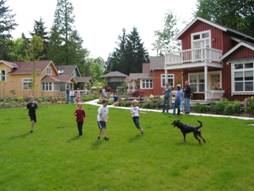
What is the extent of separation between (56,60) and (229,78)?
1742 inches

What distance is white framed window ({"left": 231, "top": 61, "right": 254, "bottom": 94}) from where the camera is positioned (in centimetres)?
2091

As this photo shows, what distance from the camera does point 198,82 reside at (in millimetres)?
24891

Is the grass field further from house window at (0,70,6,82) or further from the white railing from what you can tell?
house window at (0,70,6,82)

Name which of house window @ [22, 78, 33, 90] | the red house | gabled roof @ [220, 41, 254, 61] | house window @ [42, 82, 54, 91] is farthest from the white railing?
house window @ [22, 78, 33, 90]

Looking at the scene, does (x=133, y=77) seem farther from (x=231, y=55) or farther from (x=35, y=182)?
(x=35, y=182)

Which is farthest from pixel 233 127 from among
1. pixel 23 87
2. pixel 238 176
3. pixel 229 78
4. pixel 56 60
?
pixel 56 60

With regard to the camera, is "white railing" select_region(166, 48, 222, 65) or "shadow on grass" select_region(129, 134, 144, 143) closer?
"shadow on grass" select_region(129, 134, 144, 143)

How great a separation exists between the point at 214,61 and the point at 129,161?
16.7m

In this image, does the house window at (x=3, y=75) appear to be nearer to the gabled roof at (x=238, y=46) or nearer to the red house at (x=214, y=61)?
the red house at (x=214, y=61)

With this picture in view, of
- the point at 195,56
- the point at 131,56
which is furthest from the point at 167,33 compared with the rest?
the point at 195,56

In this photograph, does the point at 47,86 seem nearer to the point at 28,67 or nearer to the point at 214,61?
the point at 28,67

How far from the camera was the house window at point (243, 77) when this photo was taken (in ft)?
68.6

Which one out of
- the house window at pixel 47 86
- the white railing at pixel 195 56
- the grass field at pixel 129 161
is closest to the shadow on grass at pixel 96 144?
the grass field at pixel 129 161

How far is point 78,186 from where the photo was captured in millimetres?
5742
